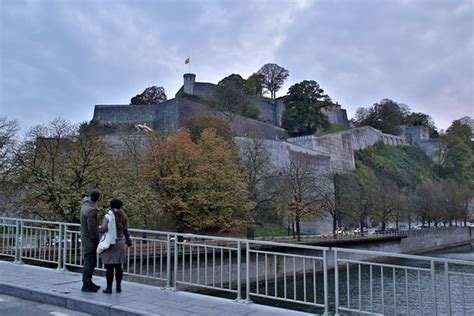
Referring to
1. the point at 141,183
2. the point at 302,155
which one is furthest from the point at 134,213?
the point at 302,155

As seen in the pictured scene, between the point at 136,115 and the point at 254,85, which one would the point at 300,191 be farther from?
the point at 254,85

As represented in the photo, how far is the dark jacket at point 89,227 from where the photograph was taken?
260 inches

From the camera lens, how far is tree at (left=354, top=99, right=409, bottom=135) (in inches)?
3610

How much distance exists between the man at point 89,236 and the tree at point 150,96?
6309cm

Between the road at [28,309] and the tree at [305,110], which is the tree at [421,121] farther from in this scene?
the road at [28,309]

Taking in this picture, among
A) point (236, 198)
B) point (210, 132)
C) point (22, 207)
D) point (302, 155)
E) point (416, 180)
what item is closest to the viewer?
point (22, 207)

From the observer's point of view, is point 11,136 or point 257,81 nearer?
point 11,136

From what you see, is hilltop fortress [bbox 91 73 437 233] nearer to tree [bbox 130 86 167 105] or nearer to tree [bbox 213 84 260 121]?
tree [bbox 213 84 260 121]

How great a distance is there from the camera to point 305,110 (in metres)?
67.5

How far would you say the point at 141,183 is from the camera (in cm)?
2575

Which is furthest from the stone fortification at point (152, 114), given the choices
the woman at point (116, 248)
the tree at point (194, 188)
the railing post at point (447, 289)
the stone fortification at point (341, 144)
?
the railing post at point (447, 289)

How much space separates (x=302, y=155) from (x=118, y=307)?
42.3 metres

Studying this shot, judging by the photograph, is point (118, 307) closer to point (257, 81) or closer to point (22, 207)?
point (22, 207)

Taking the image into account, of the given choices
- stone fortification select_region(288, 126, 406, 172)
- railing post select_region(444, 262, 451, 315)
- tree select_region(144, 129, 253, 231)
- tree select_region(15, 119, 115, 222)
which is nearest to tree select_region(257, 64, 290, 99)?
stone fortification select_region(288, 126, 406, 172)
